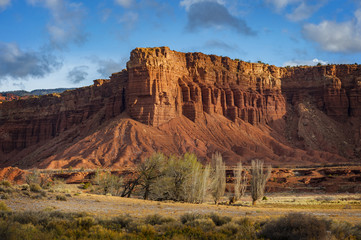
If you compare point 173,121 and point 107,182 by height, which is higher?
point 173,121

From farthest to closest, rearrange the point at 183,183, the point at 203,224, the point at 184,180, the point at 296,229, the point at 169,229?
the point at 184,180
the point at 183,183
the point at 203,224
the point at 169,229
the point at 296,229

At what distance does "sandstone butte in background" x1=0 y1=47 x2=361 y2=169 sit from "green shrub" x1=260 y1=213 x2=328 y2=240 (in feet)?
178

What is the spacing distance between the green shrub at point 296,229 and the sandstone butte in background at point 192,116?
2133 inches

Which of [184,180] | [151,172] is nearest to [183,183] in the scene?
[184,180]

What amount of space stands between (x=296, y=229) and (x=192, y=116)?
70635 millimetres

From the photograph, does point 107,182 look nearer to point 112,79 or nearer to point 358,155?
point 112,79

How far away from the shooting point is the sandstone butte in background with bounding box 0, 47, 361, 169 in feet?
241

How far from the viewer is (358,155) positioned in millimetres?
86812

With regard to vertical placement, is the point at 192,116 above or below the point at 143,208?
above

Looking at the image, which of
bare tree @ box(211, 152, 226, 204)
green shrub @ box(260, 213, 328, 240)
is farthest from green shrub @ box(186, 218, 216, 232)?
bare tree @ box(211, 152, 226, 204)

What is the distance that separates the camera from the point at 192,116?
82812 millimetres

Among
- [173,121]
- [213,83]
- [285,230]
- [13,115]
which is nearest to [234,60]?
[213,83]

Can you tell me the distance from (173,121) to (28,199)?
5713 centimetres

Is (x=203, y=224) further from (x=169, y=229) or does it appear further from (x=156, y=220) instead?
(x=156, y=220)
